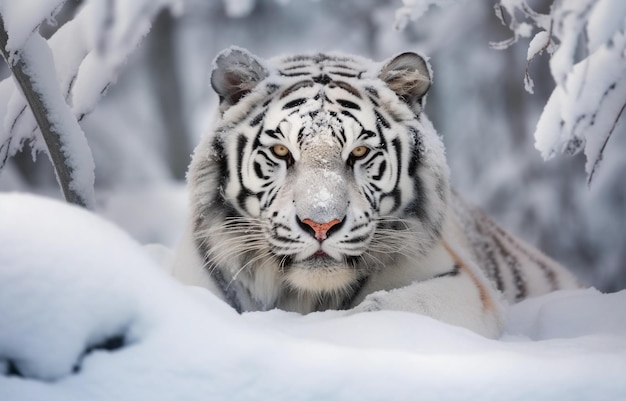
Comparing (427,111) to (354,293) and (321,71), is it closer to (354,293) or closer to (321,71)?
(321,71)

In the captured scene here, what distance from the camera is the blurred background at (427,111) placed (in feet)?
18.1

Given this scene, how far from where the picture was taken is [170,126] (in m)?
7.14

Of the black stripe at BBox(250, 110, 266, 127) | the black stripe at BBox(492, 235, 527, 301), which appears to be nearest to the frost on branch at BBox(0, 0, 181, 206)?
the black stripe at BBox(250, 110, 266, 127)

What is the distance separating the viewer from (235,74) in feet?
6.99

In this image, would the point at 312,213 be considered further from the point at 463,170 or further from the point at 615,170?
the point at 463,170

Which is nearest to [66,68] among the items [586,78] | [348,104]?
[348,104]

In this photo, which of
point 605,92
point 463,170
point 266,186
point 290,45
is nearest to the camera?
point 605,92

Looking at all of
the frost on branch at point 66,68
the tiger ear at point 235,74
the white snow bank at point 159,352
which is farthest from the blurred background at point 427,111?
the white snow bank at point 159,352

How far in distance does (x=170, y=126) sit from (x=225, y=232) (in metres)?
5.21

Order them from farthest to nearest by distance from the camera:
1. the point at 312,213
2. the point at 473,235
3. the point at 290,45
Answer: the point at 290,45, the point at 473,235, the point at 312,213

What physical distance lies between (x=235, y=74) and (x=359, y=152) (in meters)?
0.40

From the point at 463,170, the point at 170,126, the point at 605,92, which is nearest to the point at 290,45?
the point at 170,126

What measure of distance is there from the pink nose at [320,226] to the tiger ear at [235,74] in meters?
0.49

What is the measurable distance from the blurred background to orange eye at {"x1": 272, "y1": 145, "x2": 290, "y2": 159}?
9.59ft
